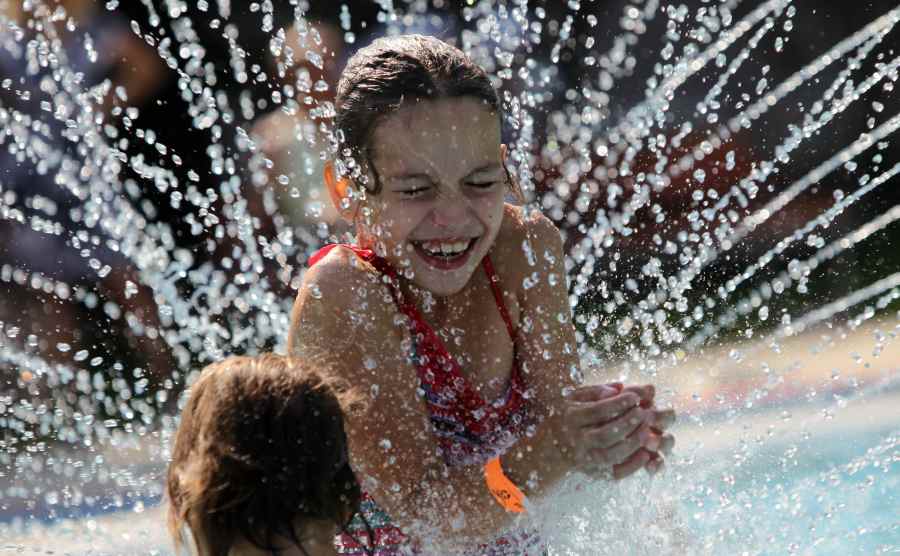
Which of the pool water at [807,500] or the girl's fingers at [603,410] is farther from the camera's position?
the pool water at [807,500]

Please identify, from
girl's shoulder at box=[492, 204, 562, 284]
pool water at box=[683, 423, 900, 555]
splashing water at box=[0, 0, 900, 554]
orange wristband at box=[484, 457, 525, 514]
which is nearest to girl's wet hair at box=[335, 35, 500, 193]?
girl's shoulder at box=[492, 204, 562, 284]

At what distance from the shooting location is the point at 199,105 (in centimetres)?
720

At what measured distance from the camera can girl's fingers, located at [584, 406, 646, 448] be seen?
220 cm

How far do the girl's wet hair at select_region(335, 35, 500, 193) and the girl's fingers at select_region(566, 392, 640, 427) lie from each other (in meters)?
0.80

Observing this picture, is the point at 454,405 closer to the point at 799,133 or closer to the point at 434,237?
the point at 434,237

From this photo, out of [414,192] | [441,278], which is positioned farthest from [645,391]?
[414,192]

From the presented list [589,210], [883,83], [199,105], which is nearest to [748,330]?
[589,210]

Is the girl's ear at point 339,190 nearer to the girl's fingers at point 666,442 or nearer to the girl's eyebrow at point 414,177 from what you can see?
the girl's eyebrow at point 414,177

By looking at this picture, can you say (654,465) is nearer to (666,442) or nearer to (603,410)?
(666,442)

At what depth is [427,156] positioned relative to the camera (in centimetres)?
253

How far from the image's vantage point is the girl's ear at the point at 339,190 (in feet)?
9.16

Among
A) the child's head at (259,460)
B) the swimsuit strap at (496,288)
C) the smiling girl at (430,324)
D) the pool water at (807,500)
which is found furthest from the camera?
the pool water at (807,500)

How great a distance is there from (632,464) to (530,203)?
8.15ft

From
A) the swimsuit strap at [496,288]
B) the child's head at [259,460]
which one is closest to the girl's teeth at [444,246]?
the swimsuit strap at [496,288]
